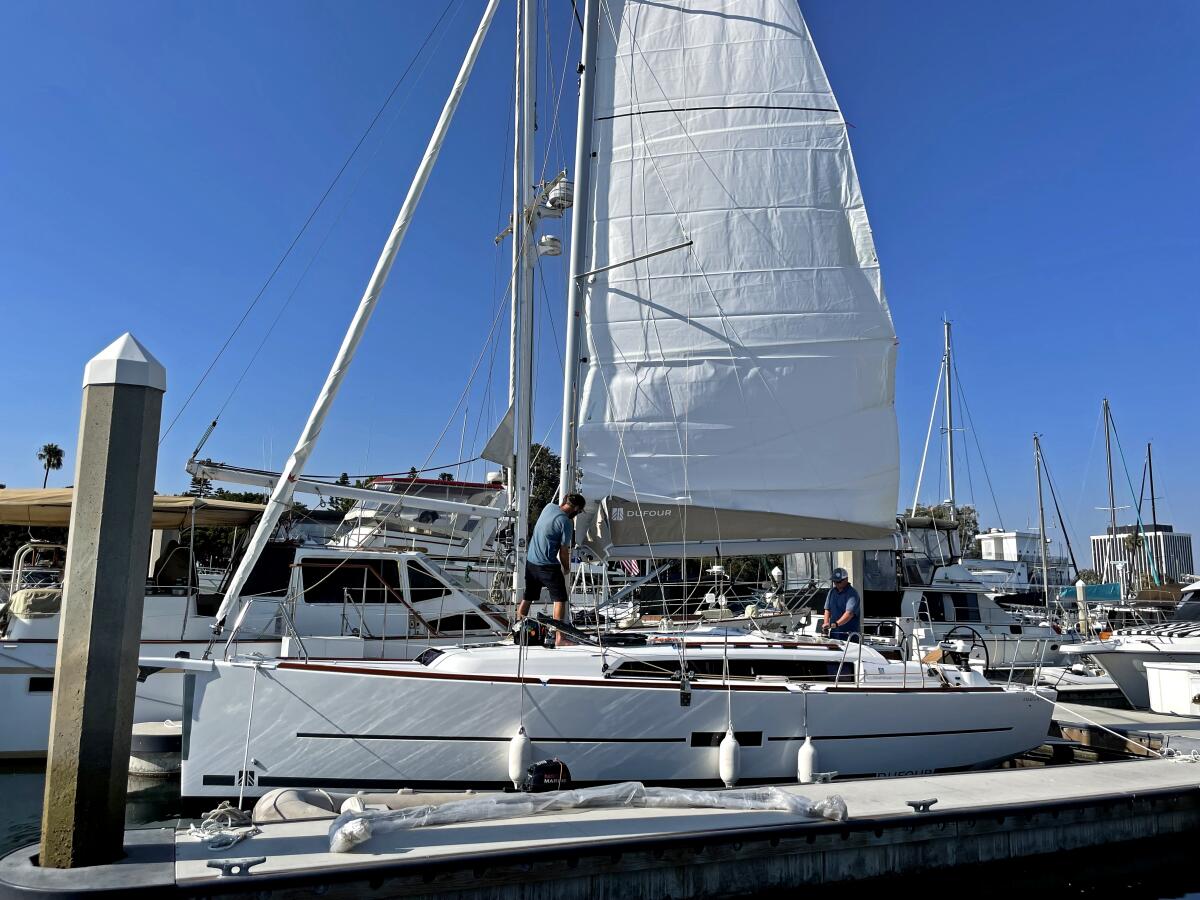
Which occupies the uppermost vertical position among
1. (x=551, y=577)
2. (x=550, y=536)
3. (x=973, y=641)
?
(x=550, y=536)

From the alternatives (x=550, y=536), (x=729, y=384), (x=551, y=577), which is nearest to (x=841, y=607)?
(x=729, y=384)

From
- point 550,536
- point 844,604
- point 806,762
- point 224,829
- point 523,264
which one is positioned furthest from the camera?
point 523,264

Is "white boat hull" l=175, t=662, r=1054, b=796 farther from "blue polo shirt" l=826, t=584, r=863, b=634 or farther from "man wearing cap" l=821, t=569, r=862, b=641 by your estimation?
"blue polo shirt" l=826, t=584, r=863, b=634

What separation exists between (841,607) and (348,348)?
6.50 meters

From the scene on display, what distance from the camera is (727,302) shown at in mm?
11688

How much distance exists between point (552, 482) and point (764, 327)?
28913 mm

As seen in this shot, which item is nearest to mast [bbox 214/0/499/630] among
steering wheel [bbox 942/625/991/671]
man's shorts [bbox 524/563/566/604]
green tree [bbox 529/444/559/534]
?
man's shorts [bbox 524/563/566/604]

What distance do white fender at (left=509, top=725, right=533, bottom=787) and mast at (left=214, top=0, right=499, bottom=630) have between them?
307 cm

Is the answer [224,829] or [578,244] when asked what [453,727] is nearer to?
[224,829]

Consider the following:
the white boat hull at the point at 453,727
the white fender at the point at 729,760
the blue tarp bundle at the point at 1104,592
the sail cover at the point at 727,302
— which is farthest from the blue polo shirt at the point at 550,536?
the blue tarp bundle at the point at 1104,592

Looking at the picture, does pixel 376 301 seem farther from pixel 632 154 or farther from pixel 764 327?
pixel 764 327

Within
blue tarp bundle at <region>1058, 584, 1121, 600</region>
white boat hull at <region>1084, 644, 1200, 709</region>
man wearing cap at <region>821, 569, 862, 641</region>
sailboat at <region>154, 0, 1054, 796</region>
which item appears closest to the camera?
sailboat at <region>154, 0, 1054, 796</region>

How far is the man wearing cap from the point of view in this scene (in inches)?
413

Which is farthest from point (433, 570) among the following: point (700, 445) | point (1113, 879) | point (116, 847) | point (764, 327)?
point (1113, 879)
